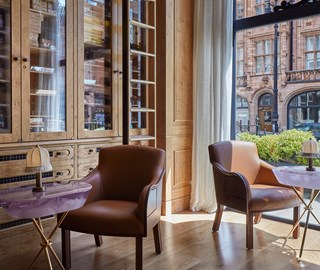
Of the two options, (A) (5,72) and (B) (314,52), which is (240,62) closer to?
(B) (314,52)

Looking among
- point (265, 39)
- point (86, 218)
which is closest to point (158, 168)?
point (86, 218)

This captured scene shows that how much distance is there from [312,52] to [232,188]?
174cm

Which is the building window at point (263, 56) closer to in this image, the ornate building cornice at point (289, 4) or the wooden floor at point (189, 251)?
the ornate building cornice at point (289, 4)

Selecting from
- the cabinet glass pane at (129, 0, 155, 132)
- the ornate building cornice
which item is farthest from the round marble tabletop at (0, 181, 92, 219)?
the ornate building cornice

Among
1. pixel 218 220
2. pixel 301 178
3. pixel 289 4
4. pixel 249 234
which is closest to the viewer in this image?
pixel 301 178

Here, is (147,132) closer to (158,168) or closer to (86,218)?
(158,168)

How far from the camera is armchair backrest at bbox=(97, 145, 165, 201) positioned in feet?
8.98

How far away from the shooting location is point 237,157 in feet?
11.0

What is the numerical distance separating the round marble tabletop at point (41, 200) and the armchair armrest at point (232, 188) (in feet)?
4.47

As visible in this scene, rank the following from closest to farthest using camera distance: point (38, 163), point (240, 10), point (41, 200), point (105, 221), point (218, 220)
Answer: point (41, 200)
point (38, 163)
point (105, 221)
point (218, 220)
point (240, 10)

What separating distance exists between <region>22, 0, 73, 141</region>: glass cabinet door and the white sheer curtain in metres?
1.58

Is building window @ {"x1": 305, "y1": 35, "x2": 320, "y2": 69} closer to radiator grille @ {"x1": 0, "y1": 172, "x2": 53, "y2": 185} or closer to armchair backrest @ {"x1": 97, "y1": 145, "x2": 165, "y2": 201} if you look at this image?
armchair backrest @ {"x1": 97, "y1": 145, "x2": 165, "y2": 201}

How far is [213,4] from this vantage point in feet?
12.8

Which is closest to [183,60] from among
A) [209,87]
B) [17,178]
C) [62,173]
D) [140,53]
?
[209,87]
